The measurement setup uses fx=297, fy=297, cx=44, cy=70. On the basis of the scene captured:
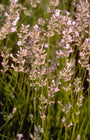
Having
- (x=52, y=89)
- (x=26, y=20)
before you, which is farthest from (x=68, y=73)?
(x=26, y=20)

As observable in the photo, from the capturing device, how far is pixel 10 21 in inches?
78.8

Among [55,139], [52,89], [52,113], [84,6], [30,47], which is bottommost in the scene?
[55,139]

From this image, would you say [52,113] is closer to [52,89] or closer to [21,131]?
[21,131]

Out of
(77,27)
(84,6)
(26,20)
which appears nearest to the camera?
(84,6)

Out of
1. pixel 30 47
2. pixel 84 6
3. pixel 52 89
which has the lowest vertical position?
pixel 52 89

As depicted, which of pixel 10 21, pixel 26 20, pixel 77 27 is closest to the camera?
pixel 10 21

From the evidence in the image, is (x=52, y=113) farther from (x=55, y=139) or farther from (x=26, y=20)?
(x=26, y=20)

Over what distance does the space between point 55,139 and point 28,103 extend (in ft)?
1.31

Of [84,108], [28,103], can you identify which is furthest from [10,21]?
[84,108]

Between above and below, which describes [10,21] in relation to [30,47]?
above

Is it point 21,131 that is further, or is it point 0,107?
point 0,107

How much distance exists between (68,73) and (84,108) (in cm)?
55

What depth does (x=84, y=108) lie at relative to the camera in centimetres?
237

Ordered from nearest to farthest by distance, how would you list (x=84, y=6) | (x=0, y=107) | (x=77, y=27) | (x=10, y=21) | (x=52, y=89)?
(x=52, y=89) → (x=10, y=21) → (x=84, y=6) → (x=77, y=27) → (x=0, y=107)
